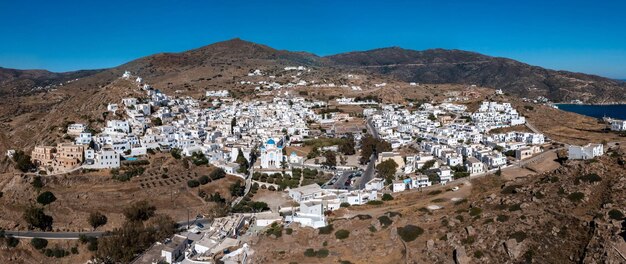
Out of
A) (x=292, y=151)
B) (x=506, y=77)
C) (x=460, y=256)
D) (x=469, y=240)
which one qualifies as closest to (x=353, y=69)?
(x=506, y=77)

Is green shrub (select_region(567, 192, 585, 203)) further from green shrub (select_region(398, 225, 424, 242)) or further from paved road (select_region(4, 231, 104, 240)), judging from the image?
paved road (select_region(4, 231, 104, 240))

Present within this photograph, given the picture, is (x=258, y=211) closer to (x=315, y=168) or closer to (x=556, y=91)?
(x=315, y=168)

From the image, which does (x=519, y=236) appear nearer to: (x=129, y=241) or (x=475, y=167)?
(x=475, y=167)

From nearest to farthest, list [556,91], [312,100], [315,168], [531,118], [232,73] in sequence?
[315,168] < [531,118] < [312,100] < [232,73] < [556,91]

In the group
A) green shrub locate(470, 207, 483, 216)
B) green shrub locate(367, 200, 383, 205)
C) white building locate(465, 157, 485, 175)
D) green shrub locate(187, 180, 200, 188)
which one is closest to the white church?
green shrub locate(187, 180, 200, 188)

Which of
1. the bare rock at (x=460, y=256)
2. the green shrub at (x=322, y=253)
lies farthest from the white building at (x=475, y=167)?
the green shrub at (x=322, y=253)

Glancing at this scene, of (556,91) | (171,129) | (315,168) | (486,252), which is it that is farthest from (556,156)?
(556,91)
